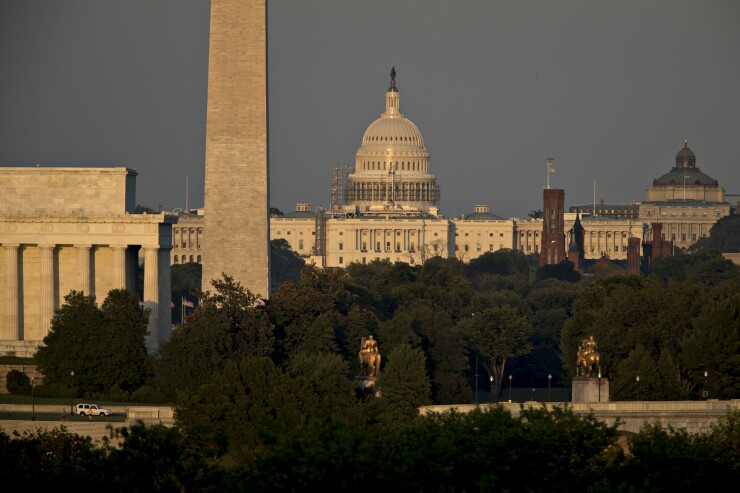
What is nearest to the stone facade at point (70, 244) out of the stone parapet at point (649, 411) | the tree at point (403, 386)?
the tree at point (403, 386)

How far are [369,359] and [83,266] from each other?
2022cm

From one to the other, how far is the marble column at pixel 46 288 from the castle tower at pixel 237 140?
11634mm

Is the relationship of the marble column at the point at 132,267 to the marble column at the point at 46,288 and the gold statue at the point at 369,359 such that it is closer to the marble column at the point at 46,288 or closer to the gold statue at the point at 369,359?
the marble column at the point at 46,288

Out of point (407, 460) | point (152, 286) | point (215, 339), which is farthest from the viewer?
point (152, 286)

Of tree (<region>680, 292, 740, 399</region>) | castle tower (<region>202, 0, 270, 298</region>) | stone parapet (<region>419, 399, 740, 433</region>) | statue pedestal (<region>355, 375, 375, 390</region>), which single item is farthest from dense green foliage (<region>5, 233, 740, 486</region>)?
stone parapet (<region>419, 399, 740, 433</region>)

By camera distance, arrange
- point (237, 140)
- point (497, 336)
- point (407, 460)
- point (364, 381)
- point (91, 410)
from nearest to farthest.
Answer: point (407, 460) < point (91, 410) < point (364, 381) < point (237, 140) < point (497, 336)

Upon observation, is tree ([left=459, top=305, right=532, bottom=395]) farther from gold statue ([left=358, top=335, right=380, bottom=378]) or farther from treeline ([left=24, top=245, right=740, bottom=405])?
gold statue ([left=358, top=335, right=380, bottom=378])

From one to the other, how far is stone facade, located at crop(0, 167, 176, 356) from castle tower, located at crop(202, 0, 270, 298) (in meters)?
8.39

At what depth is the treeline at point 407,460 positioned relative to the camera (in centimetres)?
7325

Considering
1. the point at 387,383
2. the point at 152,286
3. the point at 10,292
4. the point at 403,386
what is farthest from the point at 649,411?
the point at 10,292

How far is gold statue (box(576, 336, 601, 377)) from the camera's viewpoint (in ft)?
359

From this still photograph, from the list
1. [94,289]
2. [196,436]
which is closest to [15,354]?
[94,289]

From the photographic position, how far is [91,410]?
10006cm

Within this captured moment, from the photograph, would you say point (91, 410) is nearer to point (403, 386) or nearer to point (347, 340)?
point (403, 386)
